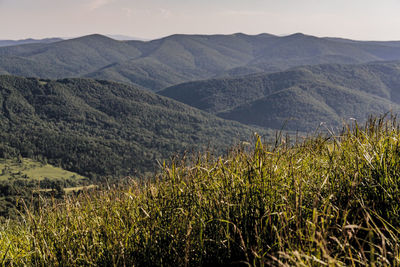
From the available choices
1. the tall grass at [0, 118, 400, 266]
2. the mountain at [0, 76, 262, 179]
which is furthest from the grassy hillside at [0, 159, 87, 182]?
the tall grass at [0, 118, 400, 266]

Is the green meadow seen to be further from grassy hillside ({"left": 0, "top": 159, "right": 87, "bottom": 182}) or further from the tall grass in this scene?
the tall grass

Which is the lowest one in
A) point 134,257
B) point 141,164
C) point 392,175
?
point 141,164

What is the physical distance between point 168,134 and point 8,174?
84.1m

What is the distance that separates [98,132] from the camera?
168m

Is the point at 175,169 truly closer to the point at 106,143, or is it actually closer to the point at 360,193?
the point at 360,193

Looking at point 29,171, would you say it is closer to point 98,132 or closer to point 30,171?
point 30,171

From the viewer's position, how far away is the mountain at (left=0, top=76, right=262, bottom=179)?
12175 cm

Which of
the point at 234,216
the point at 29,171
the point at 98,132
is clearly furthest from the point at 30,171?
the point at 234,216

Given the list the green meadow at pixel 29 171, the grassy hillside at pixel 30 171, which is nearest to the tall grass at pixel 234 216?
the grassy hillside at pixel 30 171

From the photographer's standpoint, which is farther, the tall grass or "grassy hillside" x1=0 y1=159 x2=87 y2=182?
"grassy hillside" x1=0 y1=159 x2=87 y2=182

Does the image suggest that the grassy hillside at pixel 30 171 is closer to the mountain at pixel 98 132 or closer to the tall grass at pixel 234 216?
the mountain at pixel 98 132

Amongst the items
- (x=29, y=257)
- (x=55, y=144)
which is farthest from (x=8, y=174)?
(x=29, y=257)

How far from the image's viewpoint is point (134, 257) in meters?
2.44

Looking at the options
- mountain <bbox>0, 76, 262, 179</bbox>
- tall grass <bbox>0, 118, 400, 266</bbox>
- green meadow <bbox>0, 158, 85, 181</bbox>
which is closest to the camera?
tall grass <bbox>0, 118, 400, 266</bbox>
